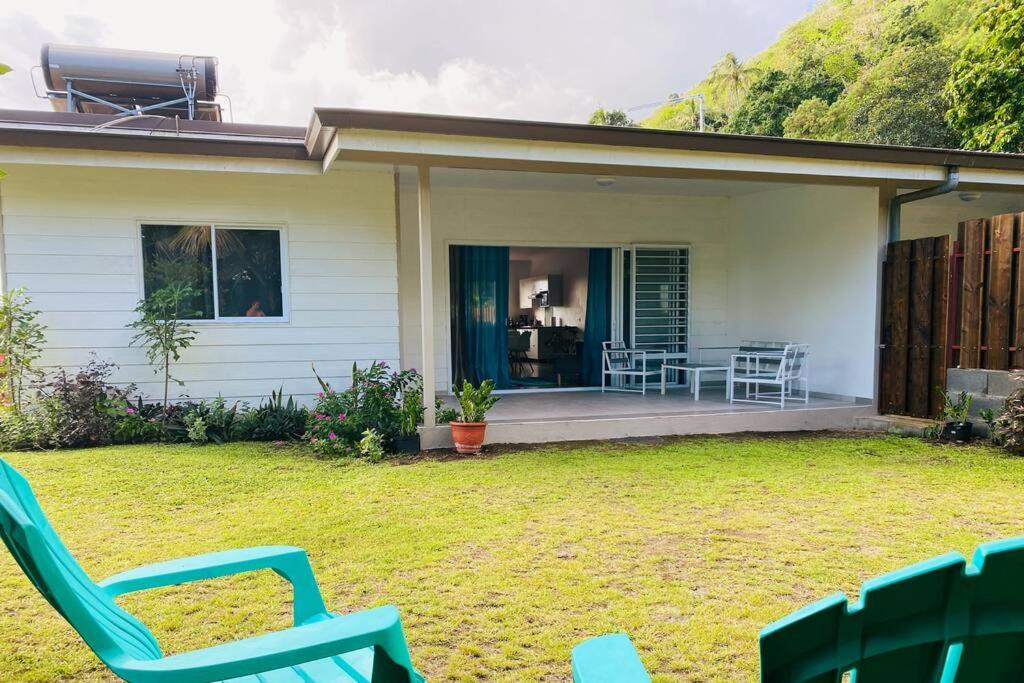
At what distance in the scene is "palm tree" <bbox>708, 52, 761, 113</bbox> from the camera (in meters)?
41.6

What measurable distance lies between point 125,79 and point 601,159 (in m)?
10.1

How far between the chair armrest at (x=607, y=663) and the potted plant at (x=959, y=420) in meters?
6.79

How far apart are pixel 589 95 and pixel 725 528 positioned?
6407cm

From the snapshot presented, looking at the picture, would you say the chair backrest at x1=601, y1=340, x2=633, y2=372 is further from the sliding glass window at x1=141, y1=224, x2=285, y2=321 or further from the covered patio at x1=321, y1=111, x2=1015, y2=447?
the sliding glass window at x1=141, y1=224, x2=285, y2=321

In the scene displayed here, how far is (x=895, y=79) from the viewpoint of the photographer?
767 inches

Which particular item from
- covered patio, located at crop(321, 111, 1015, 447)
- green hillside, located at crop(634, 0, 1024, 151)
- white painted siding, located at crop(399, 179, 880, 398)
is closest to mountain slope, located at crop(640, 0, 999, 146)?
green hillside, located at crop(634, 0, 1024, 151)

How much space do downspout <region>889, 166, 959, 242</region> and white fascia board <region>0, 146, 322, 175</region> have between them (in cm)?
670

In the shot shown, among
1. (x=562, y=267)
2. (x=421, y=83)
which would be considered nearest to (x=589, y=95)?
(x=421, y=83)

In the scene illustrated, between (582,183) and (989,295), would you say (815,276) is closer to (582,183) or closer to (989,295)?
(989,295)

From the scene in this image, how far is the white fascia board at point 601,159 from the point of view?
214 inches

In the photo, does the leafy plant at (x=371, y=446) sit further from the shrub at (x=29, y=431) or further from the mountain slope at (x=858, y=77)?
the mountain slope at (x=858, y=77)

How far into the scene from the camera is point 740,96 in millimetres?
40812

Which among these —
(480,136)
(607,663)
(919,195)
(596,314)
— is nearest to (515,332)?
(596,314)

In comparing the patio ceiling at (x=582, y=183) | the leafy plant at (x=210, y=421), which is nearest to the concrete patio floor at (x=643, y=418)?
the leafy plant at (x=210, y=421)
